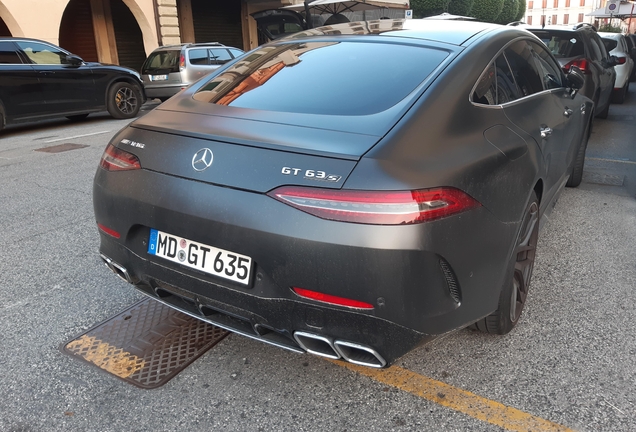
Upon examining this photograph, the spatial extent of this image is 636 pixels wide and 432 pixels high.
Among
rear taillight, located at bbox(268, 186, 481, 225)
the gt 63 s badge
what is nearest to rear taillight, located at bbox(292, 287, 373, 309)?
rear taillight, located at bbox(268, 186, 481, 225)

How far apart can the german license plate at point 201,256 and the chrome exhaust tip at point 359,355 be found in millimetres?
436

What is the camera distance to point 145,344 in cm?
279

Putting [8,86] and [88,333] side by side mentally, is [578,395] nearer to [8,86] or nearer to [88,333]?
[88,333]

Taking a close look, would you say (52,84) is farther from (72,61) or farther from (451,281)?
(451,281)

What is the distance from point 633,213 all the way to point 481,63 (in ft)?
10.1

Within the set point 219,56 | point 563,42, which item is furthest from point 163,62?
point 563,42

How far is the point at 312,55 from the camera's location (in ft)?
9.46

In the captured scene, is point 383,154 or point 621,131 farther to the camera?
point 621,131

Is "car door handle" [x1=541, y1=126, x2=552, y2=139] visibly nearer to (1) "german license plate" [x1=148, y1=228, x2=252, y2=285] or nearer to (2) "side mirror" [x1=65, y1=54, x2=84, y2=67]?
(1) "german license plate" [x1=148, y1=228, x2=252, y2=285]

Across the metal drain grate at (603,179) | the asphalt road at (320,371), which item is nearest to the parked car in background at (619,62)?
the metal drain grate at (603,179)

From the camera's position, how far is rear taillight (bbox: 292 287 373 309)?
6.40 feet

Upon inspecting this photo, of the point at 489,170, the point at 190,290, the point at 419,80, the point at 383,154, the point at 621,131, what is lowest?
the point at 621,131

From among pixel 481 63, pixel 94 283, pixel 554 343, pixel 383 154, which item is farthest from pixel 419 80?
pixel 94 283

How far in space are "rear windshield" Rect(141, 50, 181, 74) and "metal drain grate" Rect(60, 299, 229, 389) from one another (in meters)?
12.0
